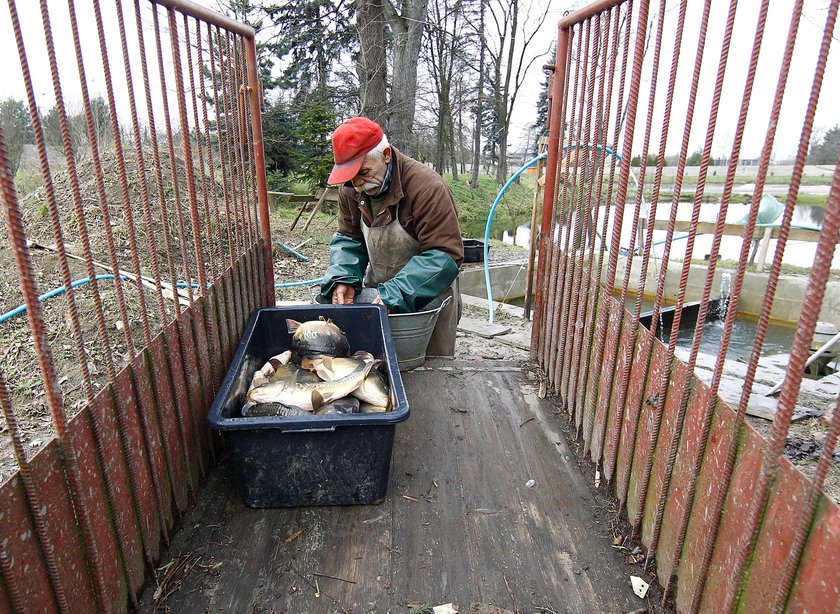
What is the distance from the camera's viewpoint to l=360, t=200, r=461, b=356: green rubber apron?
140 inches

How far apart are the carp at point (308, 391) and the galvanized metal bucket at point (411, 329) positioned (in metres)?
0.86

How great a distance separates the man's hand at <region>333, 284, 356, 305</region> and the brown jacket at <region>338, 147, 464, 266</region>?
1.79 feet

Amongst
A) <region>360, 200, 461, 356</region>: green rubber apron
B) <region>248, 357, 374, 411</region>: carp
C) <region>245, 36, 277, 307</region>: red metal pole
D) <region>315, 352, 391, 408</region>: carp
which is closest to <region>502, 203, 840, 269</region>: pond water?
<region>360, 200, 461, 356</region>: green rubber apron

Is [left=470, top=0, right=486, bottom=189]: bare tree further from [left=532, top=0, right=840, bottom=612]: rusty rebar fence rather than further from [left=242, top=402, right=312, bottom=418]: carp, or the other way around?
[left=242, top=402, right=312, bottom=418]: carp

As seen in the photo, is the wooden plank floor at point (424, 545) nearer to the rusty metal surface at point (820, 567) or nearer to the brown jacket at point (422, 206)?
the rusty metal surface at point (820, 567)

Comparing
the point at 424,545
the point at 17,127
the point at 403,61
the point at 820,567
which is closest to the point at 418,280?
the point at 424,545

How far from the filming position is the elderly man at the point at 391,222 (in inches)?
121

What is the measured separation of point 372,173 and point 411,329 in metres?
1.02

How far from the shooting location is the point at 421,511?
2.27 meters

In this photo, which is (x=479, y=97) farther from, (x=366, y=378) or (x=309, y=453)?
(x=309, y=453)

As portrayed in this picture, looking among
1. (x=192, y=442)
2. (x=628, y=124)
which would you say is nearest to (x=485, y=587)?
(x=192, y=442)

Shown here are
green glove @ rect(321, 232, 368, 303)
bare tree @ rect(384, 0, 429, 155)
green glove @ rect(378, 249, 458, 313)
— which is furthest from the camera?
bare tree @ rect(384, 0, 429, 155)

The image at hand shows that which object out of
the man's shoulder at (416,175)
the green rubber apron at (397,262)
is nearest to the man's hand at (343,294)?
the green rubber apron at (397,262)

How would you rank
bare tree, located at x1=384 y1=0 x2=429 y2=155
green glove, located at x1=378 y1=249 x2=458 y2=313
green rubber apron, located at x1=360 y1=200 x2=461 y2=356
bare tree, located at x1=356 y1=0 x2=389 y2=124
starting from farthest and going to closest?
bare tree, located at x1=356 y1=0 x2=389 y2=124 → bare tree, located at x1=384 y1=0 x2=429 y2=155 → green rubber apron, located at x1=360 y1=200 x2=461 y2=356 → green glove, located at x1=378 y1=249 x2=458 y2=313
